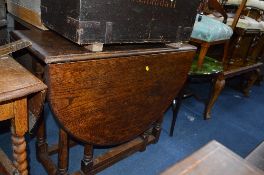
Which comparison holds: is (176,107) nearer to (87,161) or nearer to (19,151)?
(87,161)

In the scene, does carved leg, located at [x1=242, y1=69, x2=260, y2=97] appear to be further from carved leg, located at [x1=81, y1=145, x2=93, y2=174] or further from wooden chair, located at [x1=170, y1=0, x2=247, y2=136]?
carved leg, located at [x1=81, y1=145, x2=93, y2=174]

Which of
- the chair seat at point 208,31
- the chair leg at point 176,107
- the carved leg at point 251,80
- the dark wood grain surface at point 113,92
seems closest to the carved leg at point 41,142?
the dark wood grain surface at point 113,92

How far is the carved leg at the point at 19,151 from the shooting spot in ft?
3.25

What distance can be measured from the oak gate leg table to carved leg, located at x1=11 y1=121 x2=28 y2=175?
6.6 inches

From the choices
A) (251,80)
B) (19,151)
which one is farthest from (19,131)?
(251,80)

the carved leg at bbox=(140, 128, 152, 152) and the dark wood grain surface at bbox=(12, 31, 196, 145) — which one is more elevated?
the dark wood grain surface at bbox=(12, 31, 196, 145)

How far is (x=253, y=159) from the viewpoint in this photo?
1.24m

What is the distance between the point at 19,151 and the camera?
1017 mm

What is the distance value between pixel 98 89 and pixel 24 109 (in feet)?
1.12

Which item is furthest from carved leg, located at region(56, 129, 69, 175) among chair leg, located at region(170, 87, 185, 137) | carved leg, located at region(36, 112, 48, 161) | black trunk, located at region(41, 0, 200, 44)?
chair leg, located at region(170, 87, 185, 137)

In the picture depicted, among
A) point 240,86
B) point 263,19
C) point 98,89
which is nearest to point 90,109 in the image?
point 98,89

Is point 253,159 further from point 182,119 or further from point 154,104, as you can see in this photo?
point 182,119

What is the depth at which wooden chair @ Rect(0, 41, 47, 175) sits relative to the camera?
2.68ft

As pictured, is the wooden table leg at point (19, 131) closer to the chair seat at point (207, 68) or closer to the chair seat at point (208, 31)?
the chair seat at point (207, 68)
